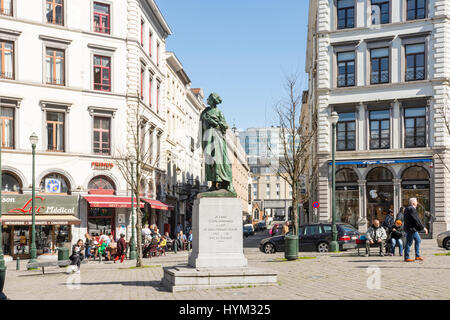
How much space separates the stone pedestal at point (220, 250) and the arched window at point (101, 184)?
23.5m

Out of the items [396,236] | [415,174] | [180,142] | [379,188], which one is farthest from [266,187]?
[396,236]

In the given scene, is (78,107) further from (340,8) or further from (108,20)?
(340,8)

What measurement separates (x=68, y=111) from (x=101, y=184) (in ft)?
16.6

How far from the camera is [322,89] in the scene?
38.4 m

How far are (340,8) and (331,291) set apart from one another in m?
30.0

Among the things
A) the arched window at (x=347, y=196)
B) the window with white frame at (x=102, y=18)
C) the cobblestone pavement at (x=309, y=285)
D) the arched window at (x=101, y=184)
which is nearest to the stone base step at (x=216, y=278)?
the cobblestone pavement at (x=309, y=285)

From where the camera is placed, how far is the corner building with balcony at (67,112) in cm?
3356

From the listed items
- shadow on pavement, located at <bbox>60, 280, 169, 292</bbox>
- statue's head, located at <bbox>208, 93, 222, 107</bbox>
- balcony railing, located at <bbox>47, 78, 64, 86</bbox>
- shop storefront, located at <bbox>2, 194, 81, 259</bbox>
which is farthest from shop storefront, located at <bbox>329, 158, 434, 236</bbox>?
statue's head, located at <bbox>208, 93, 222, 107</bbox>

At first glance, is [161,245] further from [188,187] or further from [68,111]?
[188,187]

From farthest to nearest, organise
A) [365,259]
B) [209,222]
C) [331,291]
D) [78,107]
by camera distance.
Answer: [78,107]
[365,259]
[209,222]
[331,291]

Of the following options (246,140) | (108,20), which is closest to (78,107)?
(108,20)

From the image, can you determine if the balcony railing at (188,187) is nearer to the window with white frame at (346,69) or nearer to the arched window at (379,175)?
the window with white frame at (346,69)

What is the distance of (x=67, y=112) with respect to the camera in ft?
117

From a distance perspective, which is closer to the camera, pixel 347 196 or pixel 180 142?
pixel 347 196
